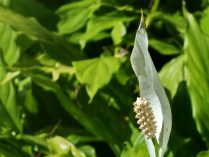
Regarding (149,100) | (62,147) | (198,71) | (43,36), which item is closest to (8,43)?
(43,36)

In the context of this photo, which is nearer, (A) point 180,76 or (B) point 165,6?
(A) point 180,76

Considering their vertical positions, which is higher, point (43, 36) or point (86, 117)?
point (43, 36)

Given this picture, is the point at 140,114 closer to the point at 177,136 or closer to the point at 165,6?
the point at 177,136

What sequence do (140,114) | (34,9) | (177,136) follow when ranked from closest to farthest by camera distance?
1. (140,114)
2. (177,136)
3. (34,9)

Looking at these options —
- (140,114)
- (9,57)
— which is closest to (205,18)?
(9,57)

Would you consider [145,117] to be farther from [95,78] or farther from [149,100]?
[95,78]

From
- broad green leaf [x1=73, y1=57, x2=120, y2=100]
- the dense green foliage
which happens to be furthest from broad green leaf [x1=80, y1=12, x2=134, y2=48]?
broad green leaf [x1=73, y1=57, x2=120, y2=100]

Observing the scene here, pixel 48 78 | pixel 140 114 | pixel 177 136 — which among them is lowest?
pixel 177 136
